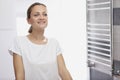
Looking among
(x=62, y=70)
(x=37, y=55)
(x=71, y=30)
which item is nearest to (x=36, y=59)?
(x=37, y=55)

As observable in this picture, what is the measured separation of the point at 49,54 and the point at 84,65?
1270mm

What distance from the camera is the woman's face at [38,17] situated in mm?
1403

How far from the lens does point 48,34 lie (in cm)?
254

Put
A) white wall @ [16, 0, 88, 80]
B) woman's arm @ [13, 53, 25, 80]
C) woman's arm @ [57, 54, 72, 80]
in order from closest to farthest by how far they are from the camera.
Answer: woman's arm @ [13, 53, 25, 80] < woman's arm @ [57, 54, 72, 80] < white wall @ [16, 0, 88, 80]

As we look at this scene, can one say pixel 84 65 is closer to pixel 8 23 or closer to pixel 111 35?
pixel 111 35

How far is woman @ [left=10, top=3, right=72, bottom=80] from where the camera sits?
4.41ft

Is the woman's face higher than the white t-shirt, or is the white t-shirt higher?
the woman's face

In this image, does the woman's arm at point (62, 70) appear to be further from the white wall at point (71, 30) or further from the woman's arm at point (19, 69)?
the white wall at point (71, 30)

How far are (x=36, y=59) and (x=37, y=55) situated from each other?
3 centimetres

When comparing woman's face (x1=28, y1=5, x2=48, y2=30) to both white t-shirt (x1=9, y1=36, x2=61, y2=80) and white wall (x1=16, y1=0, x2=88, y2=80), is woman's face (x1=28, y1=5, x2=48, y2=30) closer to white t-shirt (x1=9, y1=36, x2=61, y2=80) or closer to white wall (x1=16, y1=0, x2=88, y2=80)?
white t-shirt (x1=9, y1=36, x2=61, y2=80)

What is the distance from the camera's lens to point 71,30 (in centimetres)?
261

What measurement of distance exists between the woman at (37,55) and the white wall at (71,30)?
1.09 metres

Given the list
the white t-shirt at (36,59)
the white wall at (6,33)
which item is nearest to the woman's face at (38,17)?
the white t-shirt at (36,59)

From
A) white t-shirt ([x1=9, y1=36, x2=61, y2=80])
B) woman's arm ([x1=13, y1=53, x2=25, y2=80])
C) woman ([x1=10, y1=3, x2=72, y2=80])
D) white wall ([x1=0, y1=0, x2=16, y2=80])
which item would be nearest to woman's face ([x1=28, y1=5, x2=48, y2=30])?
woman ([x1=10, y1=3, x2=72, y2=80])
